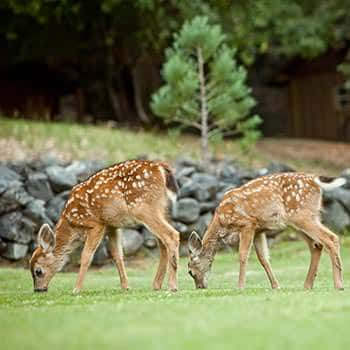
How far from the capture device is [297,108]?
33562 millimetres

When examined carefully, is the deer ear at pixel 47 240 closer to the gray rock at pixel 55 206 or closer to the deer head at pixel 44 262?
the deer head at pixel 44 262

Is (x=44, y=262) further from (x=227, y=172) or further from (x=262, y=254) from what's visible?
(x=227, y=172)

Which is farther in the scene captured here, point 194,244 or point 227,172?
point 227,172

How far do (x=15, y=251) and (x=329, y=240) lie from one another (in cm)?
745

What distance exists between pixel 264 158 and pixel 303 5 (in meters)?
6.27

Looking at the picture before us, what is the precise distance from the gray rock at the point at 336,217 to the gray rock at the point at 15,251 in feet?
21.3

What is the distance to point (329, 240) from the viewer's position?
38.0 ft

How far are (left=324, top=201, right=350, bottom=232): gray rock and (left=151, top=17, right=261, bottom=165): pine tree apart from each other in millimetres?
2834

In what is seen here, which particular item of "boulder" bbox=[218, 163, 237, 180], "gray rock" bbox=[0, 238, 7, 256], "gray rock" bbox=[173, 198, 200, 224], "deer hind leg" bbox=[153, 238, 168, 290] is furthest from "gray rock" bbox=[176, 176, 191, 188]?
"deer hind leg" bbox=[153, 238, 168, 290]

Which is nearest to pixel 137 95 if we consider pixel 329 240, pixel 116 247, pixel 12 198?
pixel 12 198

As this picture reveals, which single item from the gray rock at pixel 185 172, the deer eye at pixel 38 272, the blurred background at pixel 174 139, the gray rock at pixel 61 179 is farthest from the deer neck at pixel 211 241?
the gray rock at pixel 185 172

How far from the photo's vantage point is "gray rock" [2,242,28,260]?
56.6ft

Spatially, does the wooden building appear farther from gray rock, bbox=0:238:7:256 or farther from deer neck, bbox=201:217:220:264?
deer neck, bbox=201:217:220:264

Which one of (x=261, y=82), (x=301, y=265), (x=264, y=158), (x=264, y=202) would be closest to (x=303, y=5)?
(x=261, y=82)
